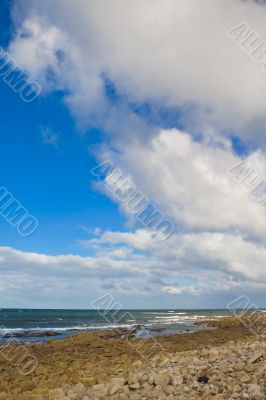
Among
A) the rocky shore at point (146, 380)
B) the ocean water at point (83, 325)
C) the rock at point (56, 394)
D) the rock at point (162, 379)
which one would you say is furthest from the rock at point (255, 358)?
the ocean water at point (83, 325)

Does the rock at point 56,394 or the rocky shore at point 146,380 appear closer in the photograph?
the rocky shore at point 146,380

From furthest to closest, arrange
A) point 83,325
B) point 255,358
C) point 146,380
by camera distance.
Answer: point 83,325
point 255,358
point 146,380

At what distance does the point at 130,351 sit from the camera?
77.2 feet

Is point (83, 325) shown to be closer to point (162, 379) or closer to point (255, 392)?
point (162, 379)

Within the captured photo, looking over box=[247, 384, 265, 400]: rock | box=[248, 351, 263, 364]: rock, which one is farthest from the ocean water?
box=[247, 384, 265, 400]: rock

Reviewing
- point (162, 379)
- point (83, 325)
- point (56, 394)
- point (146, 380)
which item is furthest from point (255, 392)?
point (83, 325)

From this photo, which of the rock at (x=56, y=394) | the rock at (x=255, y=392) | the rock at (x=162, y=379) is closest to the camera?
the rock at (x=255, y=392)

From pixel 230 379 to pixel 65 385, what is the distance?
5.68 metres

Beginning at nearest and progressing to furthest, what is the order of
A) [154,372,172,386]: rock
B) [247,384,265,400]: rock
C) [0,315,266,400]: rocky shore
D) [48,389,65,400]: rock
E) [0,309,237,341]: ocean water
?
[247,384,265,400]: rock
[0,315,266,400]: rocky shore
[154,372,172,386]: rock
[48,389,65,400]: rock
[0,309,237,341]: ocean water

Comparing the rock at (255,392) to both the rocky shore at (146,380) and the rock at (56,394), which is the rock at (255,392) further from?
the rock at (56,394)

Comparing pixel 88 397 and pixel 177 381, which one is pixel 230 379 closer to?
pixel 177 381

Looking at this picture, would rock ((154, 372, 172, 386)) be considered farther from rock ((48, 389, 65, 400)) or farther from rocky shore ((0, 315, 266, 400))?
rock ((48, 389, 65, 400))

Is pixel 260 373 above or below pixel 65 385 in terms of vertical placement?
above

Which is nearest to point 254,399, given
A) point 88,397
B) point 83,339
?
point 88,397
